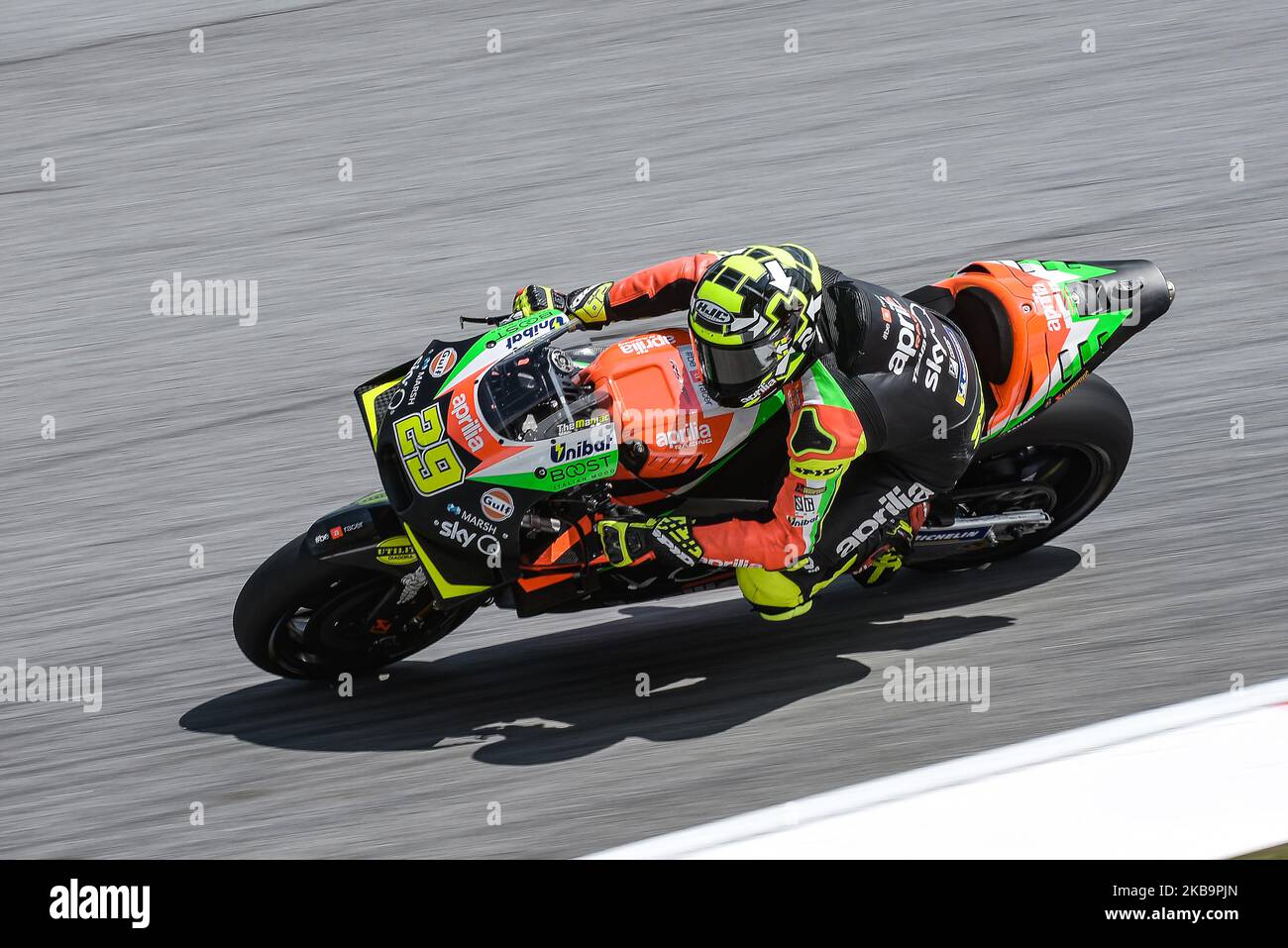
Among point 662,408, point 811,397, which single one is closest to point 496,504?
point 662,408

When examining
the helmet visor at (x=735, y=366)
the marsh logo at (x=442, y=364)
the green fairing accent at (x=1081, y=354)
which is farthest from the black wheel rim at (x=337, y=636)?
the green fairing accent at (x=1081, y=354)

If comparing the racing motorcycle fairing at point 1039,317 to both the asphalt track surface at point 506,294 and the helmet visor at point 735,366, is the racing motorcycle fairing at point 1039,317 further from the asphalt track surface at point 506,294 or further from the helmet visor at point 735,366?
the helmet visor at point 735,366

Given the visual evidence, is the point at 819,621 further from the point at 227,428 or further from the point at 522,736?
the point at 227,428

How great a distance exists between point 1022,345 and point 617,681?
6.39ft

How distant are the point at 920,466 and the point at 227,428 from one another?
3433 millimetres

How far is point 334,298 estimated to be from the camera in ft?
25.8

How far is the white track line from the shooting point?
154 inches

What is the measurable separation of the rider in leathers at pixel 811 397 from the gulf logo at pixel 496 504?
12.4 inches

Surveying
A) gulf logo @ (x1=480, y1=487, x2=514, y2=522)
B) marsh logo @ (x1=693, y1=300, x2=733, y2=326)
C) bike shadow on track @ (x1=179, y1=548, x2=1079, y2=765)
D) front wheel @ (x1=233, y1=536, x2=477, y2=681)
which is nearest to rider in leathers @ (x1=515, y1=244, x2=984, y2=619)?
marsh logo @ (x1=693, y1=300, x2=733, y2=326)

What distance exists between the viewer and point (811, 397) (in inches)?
192

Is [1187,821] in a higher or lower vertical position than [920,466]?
lower
